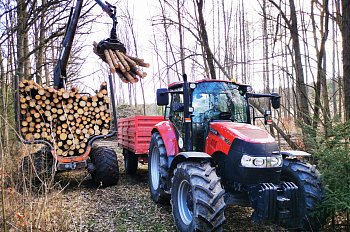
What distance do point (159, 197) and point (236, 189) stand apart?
5.93 ft

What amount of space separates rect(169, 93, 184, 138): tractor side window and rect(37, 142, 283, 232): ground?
1.45 meters

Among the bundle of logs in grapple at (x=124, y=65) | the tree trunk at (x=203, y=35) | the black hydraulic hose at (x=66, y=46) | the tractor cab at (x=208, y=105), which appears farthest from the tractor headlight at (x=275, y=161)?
the tree trunk at (x=203, y=35)

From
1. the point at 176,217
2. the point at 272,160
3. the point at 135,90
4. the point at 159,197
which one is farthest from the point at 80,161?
the point at 135,90

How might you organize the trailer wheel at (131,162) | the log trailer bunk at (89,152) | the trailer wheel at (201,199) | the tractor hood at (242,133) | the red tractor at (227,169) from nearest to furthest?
the trailer wheel at (201,199) < the red tractor at (227,169) < the tractor hood at (242,133) < the log trailer bunk at (89,152) < the trailer wheel at (131,162)

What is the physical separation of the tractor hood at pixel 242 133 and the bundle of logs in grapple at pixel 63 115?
296cm

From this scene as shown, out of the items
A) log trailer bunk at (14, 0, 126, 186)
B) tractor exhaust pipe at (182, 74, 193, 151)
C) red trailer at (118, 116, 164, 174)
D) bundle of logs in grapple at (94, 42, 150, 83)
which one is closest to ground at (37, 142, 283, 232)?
log trailer bunk at (14, 0, 126, 186)

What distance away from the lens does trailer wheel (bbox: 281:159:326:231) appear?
157 inches

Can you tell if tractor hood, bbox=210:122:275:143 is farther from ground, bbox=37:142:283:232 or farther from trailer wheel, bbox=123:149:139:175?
trailer wheel, bbox=123:149:139:175

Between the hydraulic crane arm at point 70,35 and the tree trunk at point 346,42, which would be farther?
the hydraulic crane arm at point 70,35

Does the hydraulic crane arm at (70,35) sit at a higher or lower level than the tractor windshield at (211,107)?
higher

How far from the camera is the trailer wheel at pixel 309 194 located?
3.99 meters

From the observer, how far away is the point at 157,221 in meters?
4.84

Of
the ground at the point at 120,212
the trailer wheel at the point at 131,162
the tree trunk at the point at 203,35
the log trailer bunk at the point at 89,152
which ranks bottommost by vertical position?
the ground at the point at 120,212

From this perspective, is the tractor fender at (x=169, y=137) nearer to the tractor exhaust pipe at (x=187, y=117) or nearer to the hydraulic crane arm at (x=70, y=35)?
the tractor exhaust pipe at (x=187, y=117)
